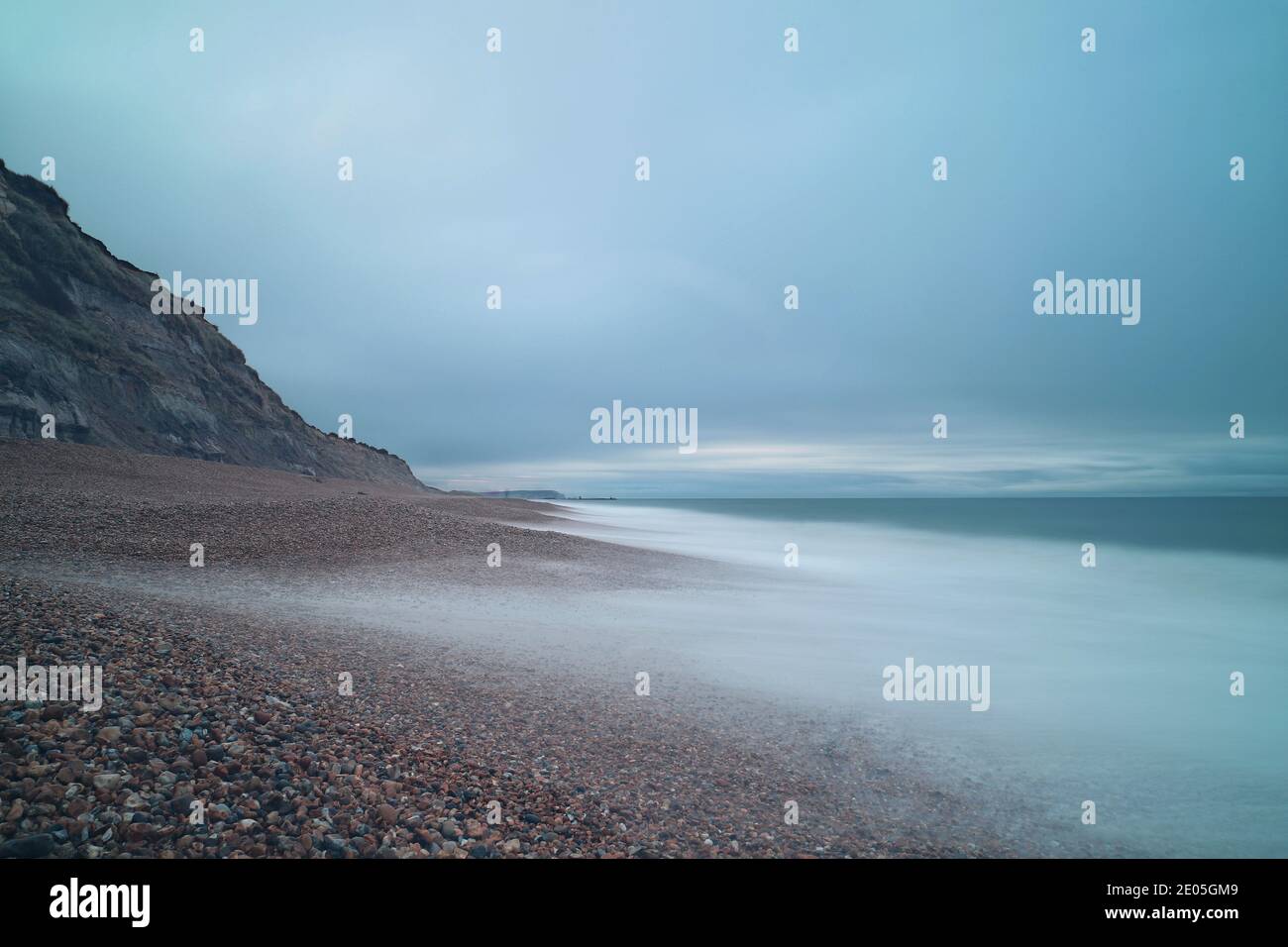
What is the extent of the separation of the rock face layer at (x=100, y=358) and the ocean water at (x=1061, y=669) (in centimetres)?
3464

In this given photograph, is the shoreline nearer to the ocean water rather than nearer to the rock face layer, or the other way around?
the ocean water

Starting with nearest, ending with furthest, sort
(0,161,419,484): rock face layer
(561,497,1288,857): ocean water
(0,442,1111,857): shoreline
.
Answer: (0,442,1111,857): shoreline → (561,497,1288,857): ocean water → (0,161,419,484): rock face layer

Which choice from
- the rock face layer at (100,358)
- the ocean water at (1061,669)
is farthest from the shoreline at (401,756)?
the rock face layer at (100,358)

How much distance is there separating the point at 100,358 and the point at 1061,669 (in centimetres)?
4890

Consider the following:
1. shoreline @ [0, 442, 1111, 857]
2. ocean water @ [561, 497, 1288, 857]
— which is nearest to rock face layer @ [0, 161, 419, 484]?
shoreline @ [0, 442, 1111, 857]

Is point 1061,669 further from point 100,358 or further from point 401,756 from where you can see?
point 100,358

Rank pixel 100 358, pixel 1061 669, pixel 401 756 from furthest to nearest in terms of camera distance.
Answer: pixel 100 358 < pixel 1061 669 < pixel 401 756

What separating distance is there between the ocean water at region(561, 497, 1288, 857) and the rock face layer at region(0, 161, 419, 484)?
34643 millimetres

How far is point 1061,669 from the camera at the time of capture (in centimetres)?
1125

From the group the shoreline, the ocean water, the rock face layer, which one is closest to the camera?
the shoreline

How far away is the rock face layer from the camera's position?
32.2 m

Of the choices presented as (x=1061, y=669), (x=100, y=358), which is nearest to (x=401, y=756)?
(x=1061, y=669)

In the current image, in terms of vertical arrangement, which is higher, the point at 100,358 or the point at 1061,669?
the point at 100,358
